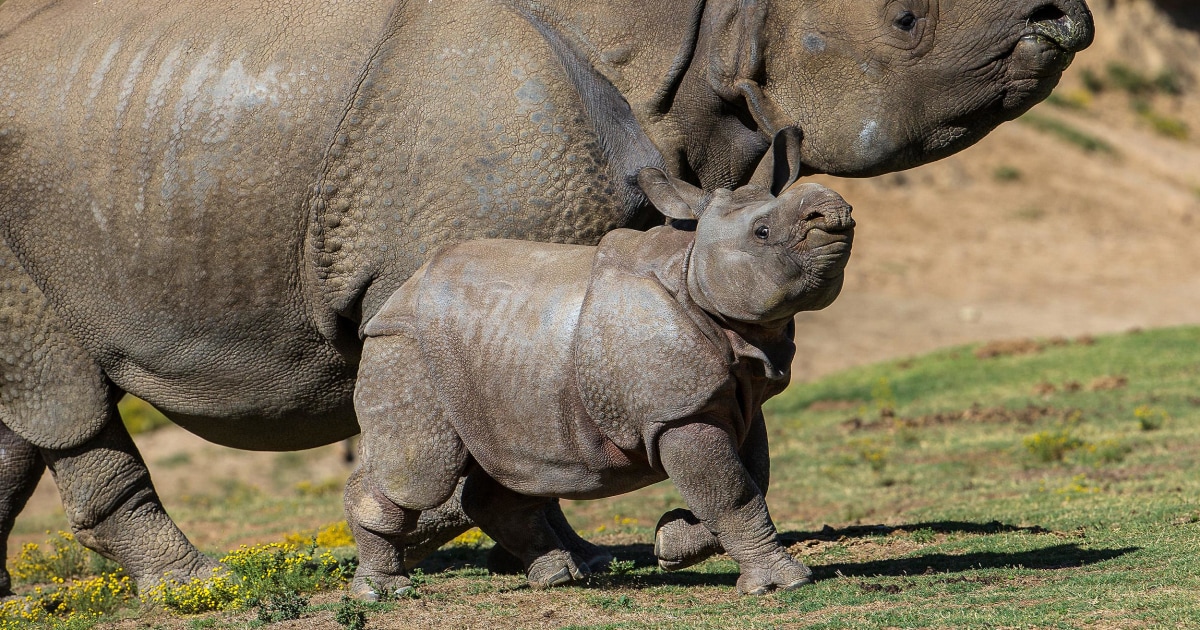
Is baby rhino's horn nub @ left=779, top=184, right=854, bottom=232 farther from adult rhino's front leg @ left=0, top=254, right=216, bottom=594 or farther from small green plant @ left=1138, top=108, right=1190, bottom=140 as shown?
small green plant @ left=1138, top=108, right=1190, bottom=140

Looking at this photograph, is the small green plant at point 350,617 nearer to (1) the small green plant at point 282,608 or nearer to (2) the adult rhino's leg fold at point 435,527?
(1) the small green plant at point 282,608

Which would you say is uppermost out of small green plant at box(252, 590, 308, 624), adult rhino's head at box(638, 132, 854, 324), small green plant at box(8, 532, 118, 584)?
adult rhino's head at box(638, 132, 854, 324)

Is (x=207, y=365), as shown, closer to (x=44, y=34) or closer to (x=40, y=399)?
(x=40, y=399)

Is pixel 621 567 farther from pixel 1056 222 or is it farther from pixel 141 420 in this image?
pixel 1056 222

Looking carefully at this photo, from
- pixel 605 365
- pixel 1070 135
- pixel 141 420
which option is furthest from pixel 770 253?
pixel 1070 135

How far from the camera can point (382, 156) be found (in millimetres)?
6113

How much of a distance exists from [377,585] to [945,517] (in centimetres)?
375

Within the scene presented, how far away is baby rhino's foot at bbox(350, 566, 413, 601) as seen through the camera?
5906 millimetres

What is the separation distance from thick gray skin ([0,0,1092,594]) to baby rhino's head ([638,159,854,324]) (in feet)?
2.91

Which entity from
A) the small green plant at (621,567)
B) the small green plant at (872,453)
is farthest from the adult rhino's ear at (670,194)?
the small green plant at (872,453)

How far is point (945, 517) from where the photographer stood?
839 centimetres

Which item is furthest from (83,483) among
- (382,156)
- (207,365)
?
(382,156)

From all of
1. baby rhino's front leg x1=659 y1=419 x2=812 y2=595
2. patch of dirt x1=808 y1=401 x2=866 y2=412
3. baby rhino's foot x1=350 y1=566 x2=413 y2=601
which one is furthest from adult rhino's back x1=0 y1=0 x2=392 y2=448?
patch of dirt x1=808 y1=401 x2=866 y2=412

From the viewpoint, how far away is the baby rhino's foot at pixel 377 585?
5906mm
